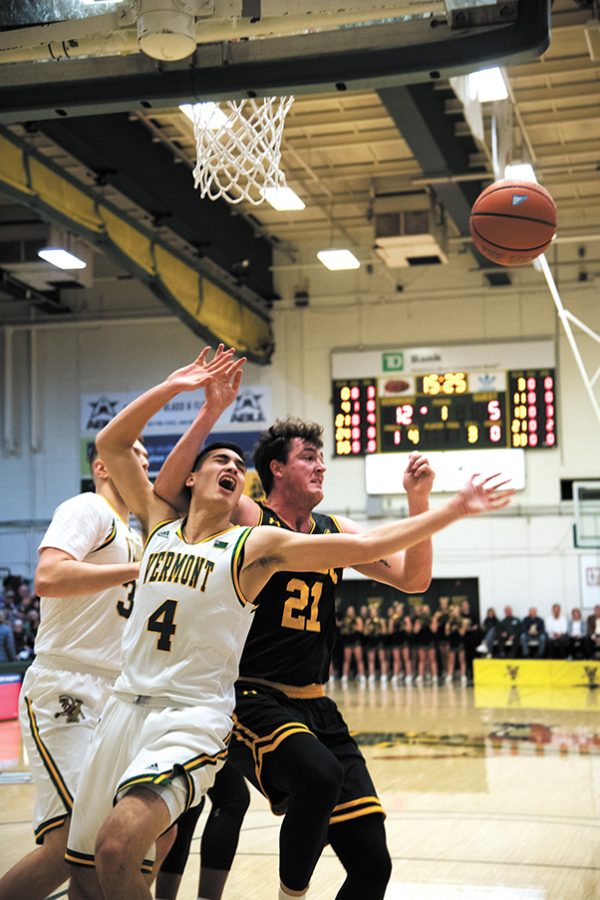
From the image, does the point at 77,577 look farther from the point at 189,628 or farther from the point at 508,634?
the point at 508,634

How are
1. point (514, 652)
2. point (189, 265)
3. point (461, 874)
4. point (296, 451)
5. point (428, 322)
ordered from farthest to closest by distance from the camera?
point (428, 322) → point (514, 652) → point (189, 265) → point (461, 874) → point (296, 451)

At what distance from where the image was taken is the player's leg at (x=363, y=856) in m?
4.16

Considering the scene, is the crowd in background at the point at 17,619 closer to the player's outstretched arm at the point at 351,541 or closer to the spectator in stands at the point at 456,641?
the spectator in stands at the point at 456,641

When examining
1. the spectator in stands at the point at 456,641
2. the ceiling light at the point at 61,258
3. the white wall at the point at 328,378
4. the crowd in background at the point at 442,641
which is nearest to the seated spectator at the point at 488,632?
the crowd in background at the point at 442,641

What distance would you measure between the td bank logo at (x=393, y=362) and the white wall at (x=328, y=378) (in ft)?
1.50

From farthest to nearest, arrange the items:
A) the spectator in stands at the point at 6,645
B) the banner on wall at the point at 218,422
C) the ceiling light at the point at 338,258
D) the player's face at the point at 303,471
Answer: the banner on wall at the point at 218,422, the ceiling light at the point at 338,258, the spectator in stands at the point at 6,645, the player's face at the point at 303,471

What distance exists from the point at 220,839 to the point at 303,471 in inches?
66.7

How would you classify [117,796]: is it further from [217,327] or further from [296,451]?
[217,327]

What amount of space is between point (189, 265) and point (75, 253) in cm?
199

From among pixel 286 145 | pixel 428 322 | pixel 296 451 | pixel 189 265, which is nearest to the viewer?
pixel 296 451

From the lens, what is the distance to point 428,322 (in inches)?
914

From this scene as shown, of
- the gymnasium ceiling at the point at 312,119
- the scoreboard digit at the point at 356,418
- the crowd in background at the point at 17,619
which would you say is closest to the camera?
the gymnasium ceiling at the point at 312,119

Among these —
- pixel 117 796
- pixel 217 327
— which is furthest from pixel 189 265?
pixel 117 796

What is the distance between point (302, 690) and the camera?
4664 millimetres
